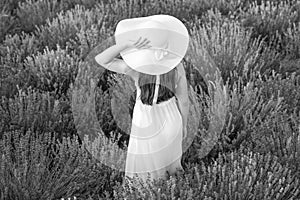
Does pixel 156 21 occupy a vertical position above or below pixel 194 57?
above

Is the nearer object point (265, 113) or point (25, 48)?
point (265, 113)

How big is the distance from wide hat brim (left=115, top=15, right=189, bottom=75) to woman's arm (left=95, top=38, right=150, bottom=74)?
0.02 m

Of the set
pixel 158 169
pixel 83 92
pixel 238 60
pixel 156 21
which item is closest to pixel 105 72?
pixel 83 92

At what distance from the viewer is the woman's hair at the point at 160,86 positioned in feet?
6.30

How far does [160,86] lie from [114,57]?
0.22 metres

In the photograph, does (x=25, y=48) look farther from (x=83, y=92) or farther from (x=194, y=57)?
(x=194, y=57)

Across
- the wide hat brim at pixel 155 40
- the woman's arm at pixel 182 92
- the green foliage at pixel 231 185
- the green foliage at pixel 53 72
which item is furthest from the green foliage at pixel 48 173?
the green foliage at pixel 53 72

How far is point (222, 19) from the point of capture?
3.88 metres

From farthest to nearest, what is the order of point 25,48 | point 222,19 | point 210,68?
A: point 222,19 → point 25,48 → point 210,68

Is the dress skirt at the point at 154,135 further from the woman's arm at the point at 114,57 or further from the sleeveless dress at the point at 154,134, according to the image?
the woman's arm at the point at 114,57

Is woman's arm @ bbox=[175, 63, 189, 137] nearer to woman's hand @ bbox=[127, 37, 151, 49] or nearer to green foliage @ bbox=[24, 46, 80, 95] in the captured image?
woman's hand @ bbox=[127, 37, 151, 49]

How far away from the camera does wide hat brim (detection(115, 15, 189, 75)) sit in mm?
1720

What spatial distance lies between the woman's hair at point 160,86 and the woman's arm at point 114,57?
8 centimetres

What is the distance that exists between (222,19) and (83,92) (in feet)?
5.04
